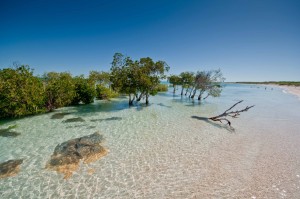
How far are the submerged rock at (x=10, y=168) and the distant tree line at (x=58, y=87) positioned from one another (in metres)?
10.7

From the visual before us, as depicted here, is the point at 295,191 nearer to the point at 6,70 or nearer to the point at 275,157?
the point at 275,157

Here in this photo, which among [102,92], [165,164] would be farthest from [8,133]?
[102,92]

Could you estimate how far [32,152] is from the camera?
9344 mm

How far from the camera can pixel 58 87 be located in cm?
2117

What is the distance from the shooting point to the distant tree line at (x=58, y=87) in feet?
53.9

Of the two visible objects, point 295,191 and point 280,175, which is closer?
point 295,191

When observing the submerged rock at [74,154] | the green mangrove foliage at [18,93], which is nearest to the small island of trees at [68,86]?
the green mangrove foliage at [18,93]

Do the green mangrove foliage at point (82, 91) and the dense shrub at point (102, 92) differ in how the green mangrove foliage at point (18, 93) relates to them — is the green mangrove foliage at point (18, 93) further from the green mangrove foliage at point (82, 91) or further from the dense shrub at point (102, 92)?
the dense shrub at point (102, 92)

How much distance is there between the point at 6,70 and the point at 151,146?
17.8 metres

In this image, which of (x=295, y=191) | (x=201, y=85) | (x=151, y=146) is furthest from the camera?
(x=201, y=85)

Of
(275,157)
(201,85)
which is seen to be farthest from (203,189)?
(201,85)

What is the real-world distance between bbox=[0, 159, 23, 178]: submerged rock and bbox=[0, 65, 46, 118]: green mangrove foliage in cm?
1066

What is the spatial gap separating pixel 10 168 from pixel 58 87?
15388 mm

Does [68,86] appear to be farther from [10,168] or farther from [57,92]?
[10,168]
